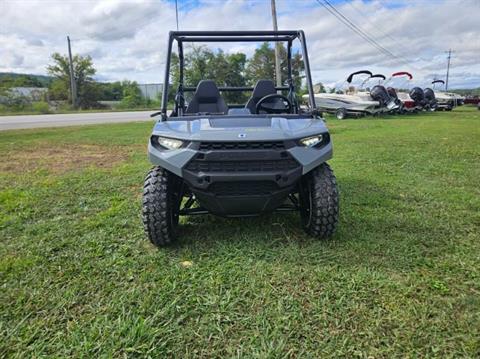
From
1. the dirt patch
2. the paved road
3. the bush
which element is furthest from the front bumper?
the bush

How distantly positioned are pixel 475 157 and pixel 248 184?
5275mm

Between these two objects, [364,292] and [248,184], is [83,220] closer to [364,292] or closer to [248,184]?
[248,184]

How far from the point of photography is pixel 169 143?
2449 mm

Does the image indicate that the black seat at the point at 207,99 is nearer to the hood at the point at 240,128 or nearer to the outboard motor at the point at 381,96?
the hood at the point at 240,128

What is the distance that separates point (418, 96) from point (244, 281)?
66.5 feet

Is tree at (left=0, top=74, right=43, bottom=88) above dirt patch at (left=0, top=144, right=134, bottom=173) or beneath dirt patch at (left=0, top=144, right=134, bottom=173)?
above

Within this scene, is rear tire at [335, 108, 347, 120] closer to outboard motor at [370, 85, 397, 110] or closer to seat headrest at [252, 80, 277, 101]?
Answer: outboard motor at [370, 85, 397, 110]

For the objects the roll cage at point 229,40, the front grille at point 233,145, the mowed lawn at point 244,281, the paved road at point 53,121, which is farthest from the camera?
the paved road at point 53,121

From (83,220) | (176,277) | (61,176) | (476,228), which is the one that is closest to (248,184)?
(176,277)

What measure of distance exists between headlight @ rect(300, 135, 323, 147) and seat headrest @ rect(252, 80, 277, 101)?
1307 mm

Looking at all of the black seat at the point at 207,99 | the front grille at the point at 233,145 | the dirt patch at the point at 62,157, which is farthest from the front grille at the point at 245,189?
the dirt patch at the point at 62,157

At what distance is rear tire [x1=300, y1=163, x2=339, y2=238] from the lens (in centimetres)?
253

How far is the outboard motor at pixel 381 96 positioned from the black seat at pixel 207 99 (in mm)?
13944

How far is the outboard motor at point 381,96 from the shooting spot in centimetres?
1570
